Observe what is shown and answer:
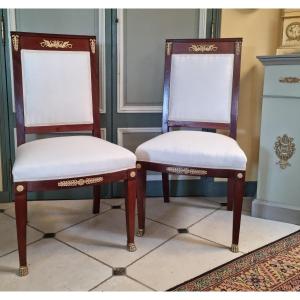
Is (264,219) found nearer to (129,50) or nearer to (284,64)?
(284,64)

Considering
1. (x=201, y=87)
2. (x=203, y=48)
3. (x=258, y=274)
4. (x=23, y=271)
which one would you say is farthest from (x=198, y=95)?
(x=23, y=271)

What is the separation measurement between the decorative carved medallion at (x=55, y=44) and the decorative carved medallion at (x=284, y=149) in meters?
1.18

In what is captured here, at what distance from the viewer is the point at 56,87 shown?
1.94 meters

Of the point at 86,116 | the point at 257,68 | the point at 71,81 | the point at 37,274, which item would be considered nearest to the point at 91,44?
the point at 71,81

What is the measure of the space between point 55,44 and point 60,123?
0.38 meters

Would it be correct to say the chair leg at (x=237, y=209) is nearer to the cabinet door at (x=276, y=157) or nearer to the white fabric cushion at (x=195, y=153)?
the white fabric cushion at (x=195, y=153)

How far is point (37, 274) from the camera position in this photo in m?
1.57

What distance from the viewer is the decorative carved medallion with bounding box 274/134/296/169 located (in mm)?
2051

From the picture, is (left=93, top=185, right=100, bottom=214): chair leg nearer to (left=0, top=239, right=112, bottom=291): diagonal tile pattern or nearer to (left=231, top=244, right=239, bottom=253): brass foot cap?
(left=0, top=239, right=112, bottom=291): diagonal tile pattern

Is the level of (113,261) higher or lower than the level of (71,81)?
lower

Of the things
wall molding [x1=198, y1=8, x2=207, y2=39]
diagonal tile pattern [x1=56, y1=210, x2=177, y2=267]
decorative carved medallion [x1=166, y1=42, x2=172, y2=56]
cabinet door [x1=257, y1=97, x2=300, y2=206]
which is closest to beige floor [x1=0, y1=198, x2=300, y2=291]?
diagonal tile pattern [x1=56, y1=210, x2=177, y2=267]

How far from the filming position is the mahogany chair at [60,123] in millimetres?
1545
